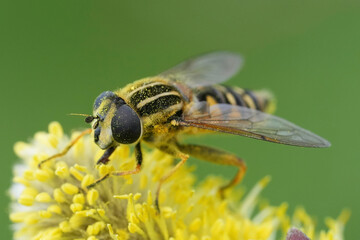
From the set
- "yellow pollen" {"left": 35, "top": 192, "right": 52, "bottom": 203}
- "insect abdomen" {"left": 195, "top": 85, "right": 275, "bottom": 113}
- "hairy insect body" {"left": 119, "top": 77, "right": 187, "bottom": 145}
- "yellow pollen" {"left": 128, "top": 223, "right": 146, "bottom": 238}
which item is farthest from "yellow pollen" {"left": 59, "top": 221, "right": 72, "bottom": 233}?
"insect abdomen" {"left": 195, "top": 85, "right": 275, "bottom": 113}

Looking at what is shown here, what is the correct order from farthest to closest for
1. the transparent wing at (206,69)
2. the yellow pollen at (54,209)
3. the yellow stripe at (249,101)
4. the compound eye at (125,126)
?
the transparent wing at (206,69)
the yellow stripe at (249,101)
the yellow pollen at (54,209)
the compound eye at (125,126)

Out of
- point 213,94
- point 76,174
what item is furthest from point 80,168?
point 213,94

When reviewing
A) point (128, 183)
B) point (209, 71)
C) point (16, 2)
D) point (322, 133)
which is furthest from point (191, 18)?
point (128, 183)

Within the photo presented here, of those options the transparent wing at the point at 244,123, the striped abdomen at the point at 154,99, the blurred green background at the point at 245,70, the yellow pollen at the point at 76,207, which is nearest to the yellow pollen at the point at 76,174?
the yellow pollen at the point at 76,207

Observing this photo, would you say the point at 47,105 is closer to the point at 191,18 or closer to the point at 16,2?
the point at 16,2

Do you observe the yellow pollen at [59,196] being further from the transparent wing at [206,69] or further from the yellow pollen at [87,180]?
the transparent wing at [206,69]

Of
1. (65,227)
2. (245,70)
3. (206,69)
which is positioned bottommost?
(65,227)

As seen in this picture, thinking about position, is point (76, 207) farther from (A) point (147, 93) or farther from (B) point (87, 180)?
(A) point (147, 93)

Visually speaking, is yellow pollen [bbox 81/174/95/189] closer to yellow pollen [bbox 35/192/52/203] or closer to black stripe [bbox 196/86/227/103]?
yellow pollen [bbox 35/192/52/203]
